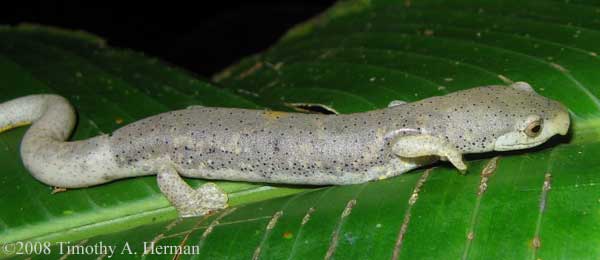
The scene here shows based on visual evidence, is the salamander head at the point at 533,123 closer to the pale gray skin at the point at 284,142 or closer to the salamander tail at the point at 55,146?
the pale gray skin at the point at 284,142

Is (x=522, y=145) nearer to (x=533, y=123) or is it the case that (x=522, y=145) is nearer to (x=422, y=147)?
(x=533, y=123)

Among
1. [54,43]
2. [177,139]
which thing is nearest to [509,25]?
[177,139]

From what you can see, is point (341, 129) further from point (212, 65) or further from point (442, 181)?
point (212, 65)

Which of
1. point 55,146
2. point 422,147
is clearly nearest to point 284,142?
point 422,147

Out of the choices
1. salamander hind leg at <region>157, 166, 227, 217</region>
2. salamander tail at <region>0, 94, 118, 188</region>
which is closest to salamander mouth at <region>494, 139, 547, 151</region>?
salamander hind leg at <region>157, 166, 227, 217</region>

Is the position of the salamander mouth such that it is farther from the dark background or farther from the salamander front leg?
the dark background
